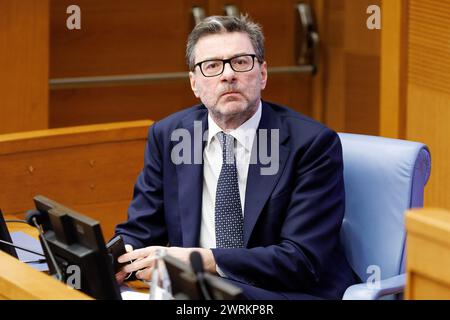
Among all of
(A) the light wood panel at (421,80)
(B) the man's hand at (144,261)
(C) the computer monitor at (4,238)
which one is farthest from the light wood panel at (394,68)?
(C) the computer monitor at (4,238)

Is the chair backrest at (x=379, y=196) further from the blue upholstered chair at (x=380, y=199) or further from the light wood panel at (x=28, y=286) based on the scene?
the light wood panel at (x=28, y=286)

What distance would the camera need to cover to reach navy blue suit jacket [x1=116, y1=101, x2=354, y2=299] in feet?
8.97

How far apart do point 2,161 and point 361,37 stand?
2.41 m

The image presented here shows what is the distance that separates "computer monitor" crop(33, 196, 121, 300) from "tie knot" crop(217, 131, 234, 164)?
688 mm

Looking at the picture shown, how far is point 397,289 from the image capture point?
107 inches

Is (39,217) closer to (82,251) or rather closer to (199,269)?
(82,251)

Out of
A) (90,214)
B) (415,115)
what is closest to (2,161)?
(90,214)

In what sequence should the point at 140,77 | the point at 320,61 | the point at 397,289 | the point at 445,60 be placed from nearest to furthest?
the point at 397,289 < the point at 445,60 < the point at 140,77 < the point at 320,61

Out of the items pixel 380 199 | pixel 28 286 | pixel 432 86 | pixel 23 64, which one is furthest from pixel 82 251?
pixel 23 64

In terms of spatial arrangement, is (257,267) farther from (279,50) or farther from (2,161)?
(279,50)

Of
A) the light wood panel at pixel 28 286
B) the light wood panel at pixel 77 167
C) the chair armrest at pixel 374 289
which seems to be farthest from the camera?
the light wood panel at pixel 77 167

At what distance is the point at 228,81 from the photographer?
111 inches

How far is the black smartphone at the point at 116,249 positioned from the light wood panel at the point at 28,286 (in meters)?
0.35

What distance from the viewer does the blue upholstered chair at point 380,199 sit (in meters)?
2.81
